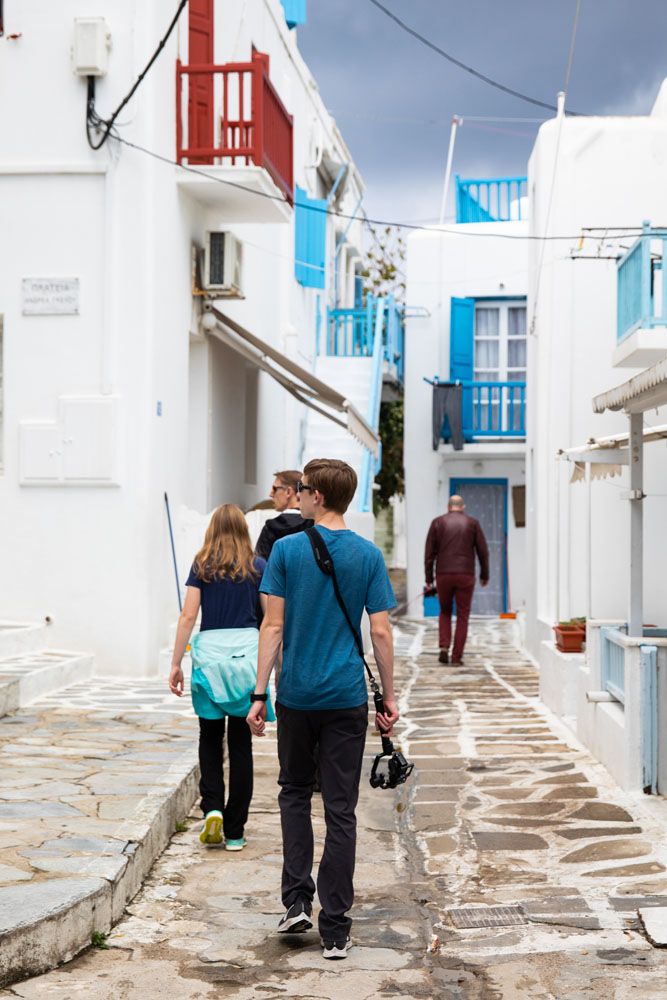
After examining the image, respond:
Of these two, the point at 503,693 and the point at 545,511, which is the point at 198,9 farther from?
the point at 503,693

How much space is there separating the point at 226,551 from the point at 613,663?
3.22 m

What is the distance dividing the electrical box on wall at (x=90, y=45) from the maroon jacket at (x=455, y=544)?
6.19 m

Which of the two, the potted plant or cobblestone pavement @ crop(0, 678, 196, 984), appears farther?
the potted plant

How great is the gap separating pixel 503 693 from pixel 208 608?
21.0ft

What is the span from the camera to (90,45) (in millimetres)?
11016

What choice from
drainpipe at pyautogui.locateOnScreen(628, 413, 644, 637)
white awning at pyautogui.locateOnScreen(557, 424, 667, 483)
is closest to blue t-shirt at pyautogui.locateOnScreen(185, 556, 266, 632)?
drainpipe at pyautogui.locateOnScreen(628, 413, 644, 637)

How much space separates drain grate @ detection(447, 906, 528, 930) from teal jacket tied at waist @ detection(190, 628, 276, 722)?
132 cm

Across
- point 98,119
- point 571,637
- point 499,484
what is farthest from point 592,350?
point 499,484

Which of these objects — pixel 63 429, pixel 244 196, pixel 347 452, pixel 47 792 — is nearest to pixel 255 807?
pixel 47 792

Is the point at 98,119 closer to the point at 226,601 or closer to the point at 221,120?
the point at 221,120

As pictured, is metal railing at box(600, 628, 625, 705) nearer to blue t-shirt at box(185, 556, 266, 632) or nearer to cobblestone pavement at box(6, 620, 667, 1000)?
cobblestone pavement at box(6, 620, 667, 1000)

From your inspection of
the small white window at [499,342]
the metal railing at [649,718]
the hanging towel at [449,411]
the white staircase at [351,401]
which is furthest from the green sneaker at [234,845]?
the small white window at [499,342]

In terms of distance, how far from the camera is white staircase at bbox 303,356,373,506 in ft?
63.8

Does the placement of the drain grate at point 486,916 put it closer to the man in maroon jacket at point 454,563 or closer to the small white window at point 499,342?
the man in maroon jacket at point 454,563
